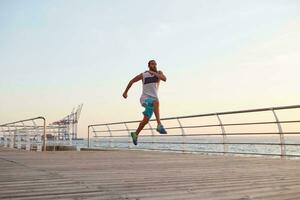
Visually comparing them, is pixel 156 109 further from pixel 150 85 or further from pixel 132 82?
pixel 132 82

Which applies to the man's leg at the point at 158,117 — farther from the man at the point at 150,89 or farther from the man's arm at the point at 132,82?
the man's arm at the point at 132,82

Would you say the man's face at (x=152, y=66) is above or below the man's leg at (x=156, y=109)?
above

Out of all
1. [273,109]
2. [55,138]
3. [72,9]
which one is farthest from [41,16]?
[273,109]

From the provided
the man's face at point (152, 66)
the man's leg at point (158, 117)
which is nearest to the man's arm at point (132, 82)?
the man's face at point (152, 66)

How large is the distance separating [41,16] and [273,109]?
8.62 metres

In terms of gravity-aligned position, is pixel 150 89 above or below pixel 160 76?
below

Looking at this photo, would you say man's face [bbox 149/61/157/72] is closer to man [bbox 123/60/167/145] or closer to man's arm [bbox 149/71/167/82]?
man [bbox 123/60/167/145]

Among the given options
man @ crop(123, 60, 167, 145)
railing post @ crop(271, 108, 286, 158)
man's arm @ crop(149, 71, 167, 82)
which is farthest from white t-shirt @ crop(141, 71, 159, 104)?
railing post @ crop(271, 108, 286, 158)

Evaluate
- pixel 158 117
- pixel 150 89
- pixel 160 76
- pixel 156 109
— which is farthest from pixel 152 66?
pixel 158 117

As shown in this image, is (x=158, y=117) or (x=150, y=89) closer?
(x=150, y=89)

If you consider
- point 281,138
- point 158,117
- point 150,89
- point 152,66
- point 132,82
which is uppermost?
point 152,66

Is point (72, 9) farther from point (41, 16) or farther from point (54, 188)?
point (54, 188)

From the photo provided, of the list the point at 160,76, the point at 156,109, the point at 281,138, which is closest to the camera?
the point at 160,76

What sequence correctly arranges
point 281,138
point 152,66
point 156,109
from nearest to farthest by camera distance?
1. point 152,66
2. point 156,109
3. point 281,138
